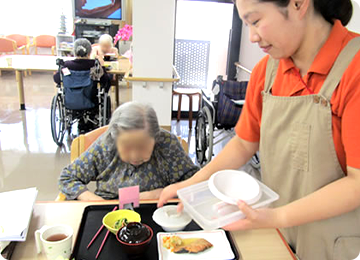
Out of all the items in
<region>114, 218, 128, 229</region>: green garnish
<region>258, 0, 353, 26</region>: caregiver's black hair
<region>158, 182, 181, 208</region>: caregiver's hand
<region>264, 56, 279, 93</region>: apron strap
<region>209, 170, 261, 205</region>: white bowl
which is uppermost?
<region>258, 0, 353, 26</region>: caregiver's black hair

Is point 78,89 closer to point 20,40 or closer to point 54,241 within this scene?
point 54,241

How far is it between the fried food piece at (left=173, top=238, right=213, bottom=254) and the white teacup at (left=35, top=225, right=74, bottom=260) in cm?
31

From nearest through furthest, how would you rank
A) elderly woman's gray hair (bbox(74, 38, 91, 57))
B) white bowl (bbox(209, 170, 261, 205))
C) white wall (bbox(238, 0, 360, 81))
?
1. white bowl (bbox(209, 170, 261, 205))
2. elderly woman's gray hair (bbox(74, 38, 91, 57))
3. white wall (bbox(238, 0, 360, 81))

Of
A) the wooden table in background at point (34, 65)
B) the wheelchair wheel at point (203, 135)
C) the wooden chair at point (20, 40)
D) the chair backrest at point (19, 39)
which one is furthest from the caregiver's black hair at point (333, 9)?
the chair backrest at point (19, 39)

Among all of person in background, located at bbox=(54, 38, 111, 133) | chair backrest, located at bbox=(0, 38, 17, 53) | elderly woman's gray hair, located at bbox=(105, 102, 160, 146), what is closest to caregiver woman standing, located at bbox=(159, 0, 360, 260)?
elderly woman's gray hair, located at bbox=(105, 102, 160, 146)

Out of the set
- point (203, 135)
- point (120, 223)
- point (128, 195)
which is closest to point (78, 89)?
point (203, 135)

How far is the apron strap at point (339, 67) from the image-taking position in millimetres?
812

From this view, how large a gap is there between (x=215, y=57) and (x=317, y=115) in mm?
3898

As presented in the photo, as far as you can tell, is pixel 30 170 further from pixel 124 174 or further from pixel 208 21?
pixel 208 21

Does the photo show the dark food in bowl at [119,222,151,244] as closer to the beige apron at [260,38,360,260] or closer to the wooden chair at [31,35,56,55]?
the beige apron at [260,38,360,260]

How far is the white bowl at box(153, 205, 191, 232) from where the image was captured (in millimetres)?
1017

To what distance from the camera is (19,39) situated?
299 inches

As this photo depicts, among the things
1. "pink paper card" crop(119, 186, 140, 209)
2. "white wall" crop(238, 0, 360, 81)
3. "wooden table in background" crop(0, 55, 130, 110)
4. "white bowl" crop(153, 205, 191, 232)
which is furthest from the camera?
"wooden table in background" crop(0, 55, 130, 110)

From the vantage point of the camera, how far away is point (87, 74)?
3.58 m
